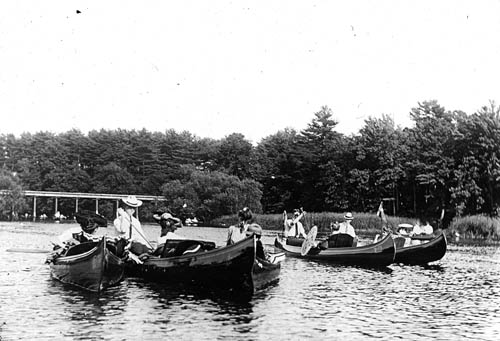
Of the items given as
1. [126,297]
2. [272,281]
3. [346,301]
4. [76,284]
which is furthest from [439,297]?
[76,284]

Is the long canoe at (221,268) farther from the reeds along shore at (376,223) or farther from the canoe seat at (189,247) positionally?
the reeds along shore at (376,223)

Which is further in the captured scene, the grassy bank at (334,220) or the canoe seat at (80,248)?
the grassy bank at (334,220)

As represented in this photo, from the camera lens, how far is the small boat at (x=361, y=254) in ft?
72.2

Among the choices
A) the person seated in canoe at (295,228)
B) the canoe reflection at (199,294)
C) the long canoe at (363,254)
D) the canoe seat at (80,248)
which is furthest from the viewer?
the person seated in canoe at (295,228)

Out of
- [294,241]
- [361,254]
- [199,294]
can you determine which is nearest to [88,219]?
[199,294]

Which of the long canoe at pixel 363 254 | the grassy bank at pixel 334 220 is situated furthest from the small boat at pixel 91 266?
the grassy bank at pixel 334 220

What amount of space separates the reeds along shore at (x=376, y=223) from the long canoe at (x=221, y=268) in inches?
1061

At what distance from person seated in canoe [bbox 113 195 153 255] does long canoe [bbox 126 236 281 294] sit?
1407mm

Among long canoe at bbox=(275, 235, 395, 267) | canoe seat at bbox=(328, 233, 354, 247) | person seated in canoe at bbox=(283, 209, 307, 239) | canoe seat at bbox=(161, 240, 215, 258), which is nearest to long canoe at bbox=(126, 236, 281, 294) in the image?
canoe seat at bbox=(161, 240, 215, 258)

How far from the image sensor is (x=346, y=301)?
48.7 feet

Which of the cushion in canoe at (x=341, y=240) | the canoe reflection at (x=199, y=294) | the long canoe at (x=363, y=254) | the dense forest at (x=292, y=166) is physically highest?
the dense forest at (x=292, y=166)

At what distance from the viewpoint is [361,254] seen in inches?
880

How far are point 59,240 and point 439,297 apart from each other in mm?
9966

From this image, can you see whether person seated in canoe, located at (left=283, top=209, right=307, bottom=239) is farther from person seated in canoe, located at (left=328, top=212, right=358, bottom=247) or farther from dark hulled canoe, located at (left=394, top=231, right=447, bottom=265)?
dark hulled canoe, located at (left=394, top=231, right=447, bottom=265)
